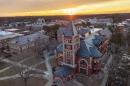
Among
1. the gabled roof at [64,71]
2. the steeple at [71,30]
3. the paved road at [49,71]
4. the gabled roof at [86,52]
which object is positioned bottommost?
the paved road at [49,71]

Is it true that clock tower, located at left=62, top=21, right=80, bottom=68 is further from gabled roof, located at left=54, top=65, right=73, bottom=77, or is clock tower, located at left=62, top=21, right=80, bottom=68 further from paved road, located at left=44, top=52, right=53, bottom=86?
paved road, located at left=44, top=52, right=53, bottom=86

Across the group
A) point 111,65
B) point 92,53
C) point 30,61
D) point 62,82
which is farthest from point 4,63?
point 111,65

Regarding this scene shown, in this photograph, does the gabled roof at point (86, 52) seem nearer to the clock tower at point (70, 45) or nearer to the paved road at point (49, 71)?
the clock tower at point (70, 45)

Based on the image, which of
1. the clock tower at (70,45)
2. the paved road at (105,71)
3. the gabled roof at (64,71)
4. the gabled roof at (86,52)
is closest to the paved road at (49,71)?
the gabled roof at (64,71)

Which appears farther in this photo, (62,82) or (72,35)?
(72,35)

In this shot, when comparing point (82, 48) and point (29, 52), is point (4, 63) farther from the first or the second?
point (82, 48)

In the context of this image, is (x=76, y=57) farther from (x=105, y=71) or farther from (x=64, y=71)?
(x=105, y=71)

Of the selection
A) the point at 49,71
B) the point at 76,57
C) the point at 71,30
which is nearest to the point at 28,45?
the point at 49,71

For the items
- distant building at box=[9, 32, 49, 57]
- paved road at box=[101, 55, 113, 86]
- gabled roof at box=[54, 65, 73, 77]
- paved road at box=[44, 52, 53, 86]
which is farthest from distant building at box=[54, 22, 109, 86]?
distant building at box=[9, 32, 49, 57]
